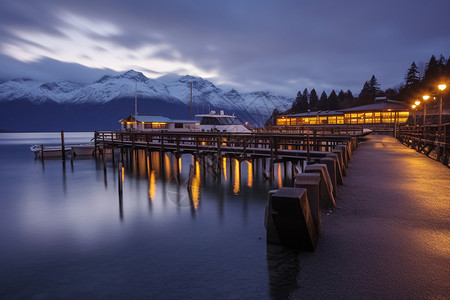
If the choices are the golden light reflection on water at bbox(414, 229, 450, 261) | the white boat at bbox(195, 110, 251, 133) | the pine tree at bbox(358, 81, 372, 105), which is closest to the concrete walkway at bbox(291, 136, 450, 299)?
the golden light reflection on water at bbox(414, 229, 450, 261)

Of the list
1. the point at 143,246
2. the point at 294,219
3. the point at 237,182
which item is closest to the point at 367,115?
the point at 237,182

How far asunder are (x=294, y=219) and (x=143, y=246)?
6.89 m

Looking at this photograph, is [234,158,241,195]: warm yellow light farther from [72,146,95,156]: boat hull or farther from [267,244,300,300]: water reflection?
[72,146,95,156]: boat hull

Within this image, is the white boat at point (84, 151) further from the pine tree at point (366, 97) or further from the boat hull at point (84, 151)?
the pine tree at point (366, 97)

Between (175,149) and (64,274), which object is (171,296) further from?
(175,149)

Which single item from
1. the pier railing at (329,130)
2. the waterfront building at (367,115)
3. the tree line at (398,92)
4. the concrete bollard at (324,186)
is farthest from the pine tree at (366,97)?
the concrete bollard at (324,186)

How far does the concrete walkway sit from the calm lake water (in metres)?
0.75

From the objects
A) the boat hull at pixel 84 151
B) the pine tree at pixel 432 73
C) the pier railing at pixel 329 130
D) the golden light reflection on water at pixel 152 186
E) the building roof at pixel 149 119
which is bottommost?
the golden light reflection on water at pixel 152 186

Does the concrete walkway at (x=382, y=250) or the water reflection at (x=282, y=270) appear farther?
the water reflection at (x=282, y=270)

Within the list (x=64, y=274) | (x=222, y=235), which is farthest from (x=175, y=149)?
(x=64, y=274)

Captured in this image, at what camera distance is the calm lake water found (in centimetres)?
640

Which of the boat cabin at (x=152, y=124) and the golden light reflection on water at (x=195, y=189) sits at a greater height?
the boat cabin at (x=152, y=124)

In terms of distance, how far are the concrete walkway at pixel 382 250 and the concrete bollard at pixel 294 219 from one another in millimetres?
219

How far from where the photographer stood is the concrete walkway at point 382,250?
145 inches
